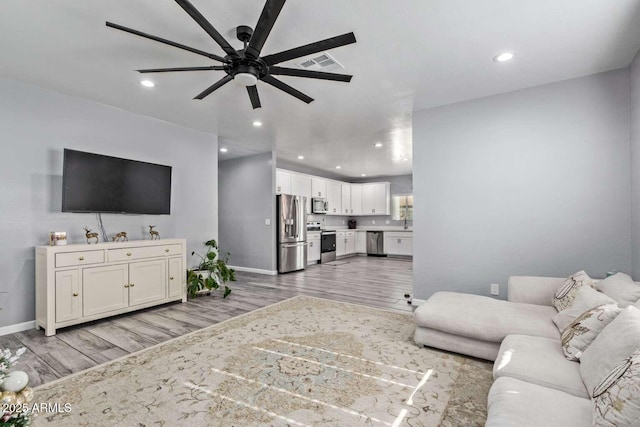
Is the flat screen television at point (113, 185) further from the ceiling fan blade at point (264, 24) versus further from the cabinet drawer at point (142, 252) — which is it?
the ceiling fan blade at point (264, 24)

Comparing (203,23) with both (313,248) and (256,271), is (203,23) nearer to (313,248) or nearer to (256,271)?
(256,271)

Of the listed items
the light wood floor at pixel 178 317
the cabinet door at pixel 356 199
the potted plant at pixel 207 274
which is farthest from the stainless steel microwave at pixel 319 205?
the potted plant at pixel 207 274

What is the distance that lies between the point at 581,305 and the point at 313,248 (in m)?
6.16

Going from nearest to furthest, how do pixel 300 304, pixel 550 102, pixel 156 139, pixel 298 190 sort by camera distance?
1. pixel 550 102
2. pixel 300 304
3. pixel 156 139
4. pixel 298 190

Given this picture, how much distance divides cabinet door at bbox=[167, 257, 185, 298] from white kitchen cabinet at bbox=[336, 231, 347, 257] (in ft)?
17.7

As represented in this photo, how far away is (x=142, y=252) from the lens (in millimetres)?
3801

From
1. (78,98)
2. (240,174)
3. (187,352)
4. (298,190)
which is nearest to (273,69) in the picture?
(187,352)

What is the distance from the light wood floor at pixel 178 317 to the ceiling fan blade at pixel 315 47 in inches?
109

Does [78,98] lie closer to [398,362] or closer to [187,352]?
[187,352]

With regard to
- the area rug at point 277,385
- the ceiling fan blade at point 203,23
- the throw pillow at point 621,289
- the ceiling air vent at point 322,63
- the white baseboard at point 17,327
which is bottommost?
→ the area rug at point 277,385

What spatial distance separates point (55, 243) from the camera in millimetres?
3270

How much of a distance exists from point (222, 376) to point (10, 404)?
5.10ft

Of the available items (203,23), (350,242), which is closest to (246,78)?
(203,23)

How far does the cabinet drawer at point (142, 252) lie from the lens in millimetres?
3537
